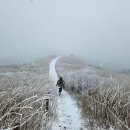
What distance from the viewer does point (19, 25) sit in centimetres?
19788

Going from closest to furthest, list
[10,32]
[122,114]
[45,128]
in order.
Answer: [45,128] < [122,114] < [10,32]

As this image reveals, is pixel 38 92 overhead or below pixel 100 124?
overhead

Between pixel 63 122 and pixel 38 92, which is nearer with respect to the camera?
pixel 38 92

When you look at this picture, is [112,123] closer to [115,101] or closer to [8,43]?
[115,101]

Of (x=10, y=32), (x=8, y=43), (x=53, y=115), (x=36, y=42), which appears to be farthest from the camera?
(x=10, y=32)

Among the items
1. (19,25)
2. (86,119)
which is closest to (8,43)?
(19,25)

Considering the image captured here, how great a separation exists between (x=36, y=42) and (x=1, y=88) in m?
150

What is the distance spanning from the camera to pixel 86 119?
7.80 meters

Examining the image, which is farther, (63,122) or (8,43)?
(8,43)

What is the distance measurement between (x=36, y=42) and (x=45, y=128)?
15079cm

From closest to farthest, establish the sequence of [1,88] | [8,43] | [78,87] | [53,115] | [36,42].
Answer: [1,88] < [53,115] < [78,87] < [8,43] < [36,42]

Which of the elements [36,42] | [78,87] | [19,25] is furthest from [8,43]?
[78,87]

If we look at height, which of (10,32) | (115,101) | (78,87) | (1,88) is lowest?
(78,87)

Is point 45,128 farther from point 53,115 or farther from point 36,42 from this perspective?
point 36,42
